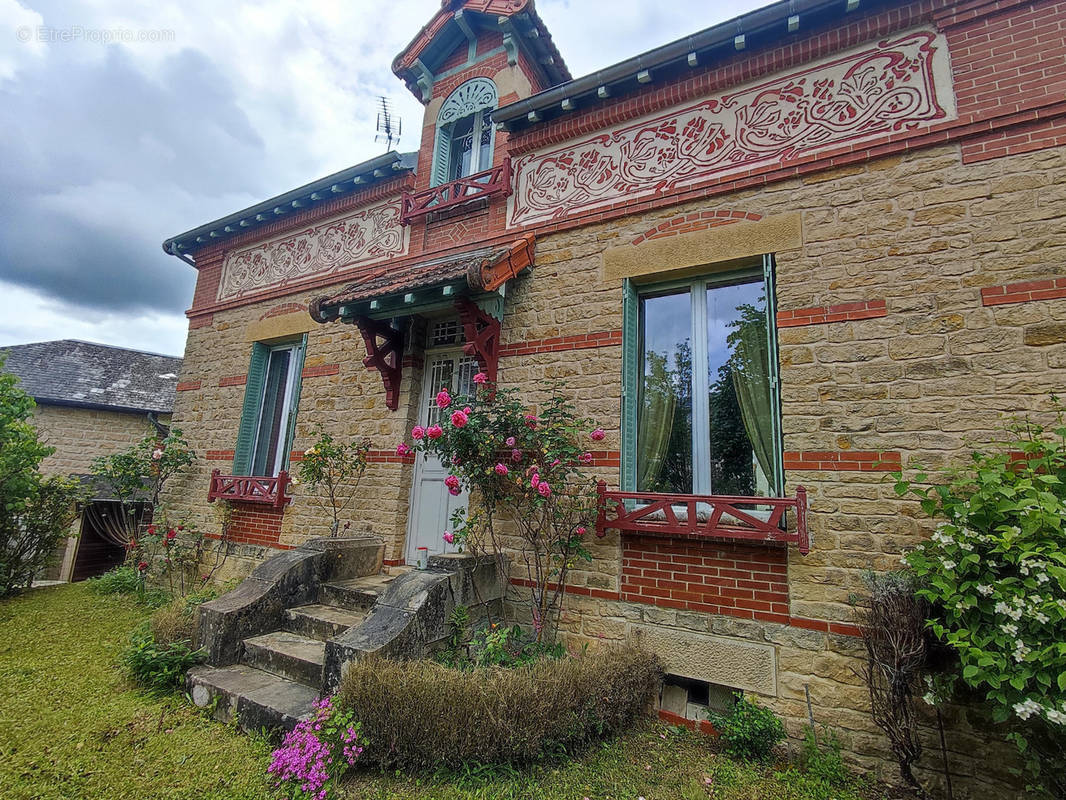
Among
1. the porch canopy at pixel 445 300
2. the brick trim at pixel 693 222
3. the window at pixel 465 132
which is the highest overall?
the window at pixel 465 132

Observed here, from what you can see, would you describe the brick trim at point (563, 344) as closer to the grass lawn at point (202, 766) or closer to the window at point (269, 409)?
the grass lawn at point (202, 766)

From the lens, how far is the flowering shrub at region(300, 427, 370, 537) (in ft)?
19.1

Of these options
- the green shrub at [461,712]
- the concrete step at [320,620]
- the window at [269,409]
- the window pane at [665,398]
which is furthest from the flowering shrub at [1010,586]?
the window at [269,409]

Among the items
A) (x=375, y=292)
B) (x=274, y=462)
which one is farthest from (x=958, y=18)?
(x=274, y=462)

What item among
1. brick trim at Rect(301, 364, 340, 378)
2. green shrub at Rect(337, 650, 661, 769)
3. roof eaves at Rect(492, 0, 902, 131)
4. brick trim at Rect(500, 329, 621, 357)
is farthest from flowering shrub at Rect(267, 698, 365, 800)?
roof eaves at Rect(492, 0, 902, 131)

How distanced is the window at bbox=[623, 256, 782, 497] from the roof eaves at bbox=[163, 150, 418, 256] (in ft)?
12.9

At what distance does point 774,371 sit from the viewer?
13.4ft

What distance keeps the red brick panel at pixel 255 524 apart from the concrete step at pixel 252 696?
2.50 m

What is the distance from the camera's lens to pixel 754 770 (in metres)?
3.30

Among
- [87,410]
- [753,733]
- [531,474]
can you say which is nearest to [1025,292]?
[753,733]

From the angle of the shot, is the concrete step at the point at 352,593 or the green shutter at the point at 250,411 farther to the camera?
the green shutter at the point at 250,411

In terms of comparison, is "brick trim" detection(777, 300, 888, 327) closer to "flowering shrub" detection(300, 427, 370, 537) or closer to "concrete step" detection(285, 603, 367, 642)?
"flowering shrub" detection(300, 427, 370, 537)

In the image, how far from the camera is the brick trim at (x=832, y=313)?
3807 mm

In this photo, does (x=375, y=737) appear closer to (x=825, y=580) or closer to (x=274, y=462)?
(x=825, y=580)
